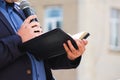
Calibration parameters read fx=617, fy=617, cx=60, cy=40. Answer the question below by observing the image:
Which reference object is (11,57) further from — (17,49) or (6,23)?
(6,23)

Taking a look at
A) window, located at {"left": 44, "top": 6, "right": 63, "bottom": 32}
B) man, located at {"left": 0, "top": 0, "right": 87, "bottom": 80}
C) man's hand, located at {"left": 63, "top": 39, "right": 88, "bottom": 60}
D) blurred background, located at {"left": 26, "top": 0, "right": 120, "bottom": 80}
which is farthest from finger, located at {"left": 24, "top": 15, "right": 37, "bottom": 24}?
window, located at {"left": 44, "top": 6, "right": 63, "bottom": 32}

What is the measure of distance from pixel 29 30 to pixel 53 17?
1642 centimetres

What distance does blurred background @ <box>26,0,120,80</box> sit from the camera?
Answer: 63.1 ft

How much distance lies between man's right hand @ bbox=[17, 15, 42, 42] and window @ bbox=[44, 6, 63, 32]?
16.3m

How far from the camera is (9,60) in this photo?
10.8ft

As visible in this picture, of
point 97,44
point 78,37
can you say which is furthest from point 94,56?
point 78,37

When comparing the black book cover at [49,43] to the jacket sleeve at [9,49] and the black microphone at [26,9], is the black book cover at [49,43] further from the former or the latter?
the black microphone at [26,9]

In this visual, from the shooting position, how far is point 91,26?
1934cm

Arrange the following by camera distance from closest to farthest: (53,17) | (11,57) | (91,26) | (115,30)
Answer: (11,57)
(91,26)
(53,17)
(115,30)

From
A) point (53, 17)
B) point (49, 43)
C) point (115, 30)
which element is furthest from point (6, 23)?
point (115, 30)

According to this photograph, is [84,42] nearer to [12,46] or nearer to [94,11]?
[12,46]

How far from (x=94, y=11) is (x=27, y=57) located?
16126 millimetres

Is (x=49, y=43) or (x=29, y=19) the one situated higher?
(x=29, y=19)

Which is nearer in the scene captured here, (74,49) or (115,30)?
(74,49)
